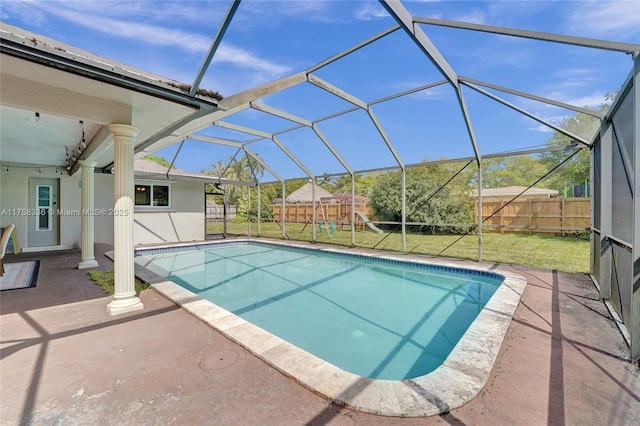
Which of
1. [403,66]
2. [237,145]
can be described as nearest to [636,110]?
[403,66]

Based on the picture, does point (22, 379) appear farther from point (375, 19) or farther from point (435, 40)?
point (435, 40)

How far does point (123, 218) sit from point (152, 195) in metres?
8.47

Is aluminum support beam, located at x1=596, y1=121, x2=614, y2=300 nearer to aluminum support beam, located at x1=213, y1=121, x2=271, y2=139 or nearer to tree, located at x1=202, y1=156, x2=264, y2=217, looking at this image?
aluminum support beam, located at x1=213, y1=121, x2=271, y2=139

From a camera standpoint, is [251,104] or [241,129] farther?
[241,129]

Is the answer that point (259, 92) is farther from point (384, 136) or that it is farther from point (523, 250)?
point (523, 250)

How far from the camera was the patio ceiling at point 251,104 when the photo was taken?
2.56m

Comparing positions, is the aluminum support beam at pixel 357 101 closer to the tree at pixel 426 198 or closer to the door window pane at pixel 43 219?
the tree at pixel 426 198

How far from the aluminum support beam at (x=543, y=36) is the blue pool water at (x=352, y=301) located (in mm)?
3512

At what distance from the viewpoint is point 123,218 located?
3529 mm

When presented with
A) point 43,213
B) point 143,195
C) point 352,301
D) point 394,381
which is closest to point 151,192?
point 143,195

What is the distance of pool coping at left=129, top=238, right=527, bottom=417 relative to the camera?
1.88 metres

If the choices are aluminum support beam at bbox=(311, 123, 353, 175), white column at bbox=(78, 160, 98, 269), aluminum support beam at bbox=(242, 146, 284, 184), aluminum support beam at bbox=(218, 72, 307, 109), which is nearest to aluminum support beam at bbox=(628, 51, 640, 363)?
aluminum support beam at bbox=(218, 72, 307, 109)

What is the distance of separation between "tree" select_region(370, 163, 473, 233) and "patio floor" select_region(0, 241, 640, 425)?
33.1 feet

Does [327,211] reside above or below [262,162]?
below
